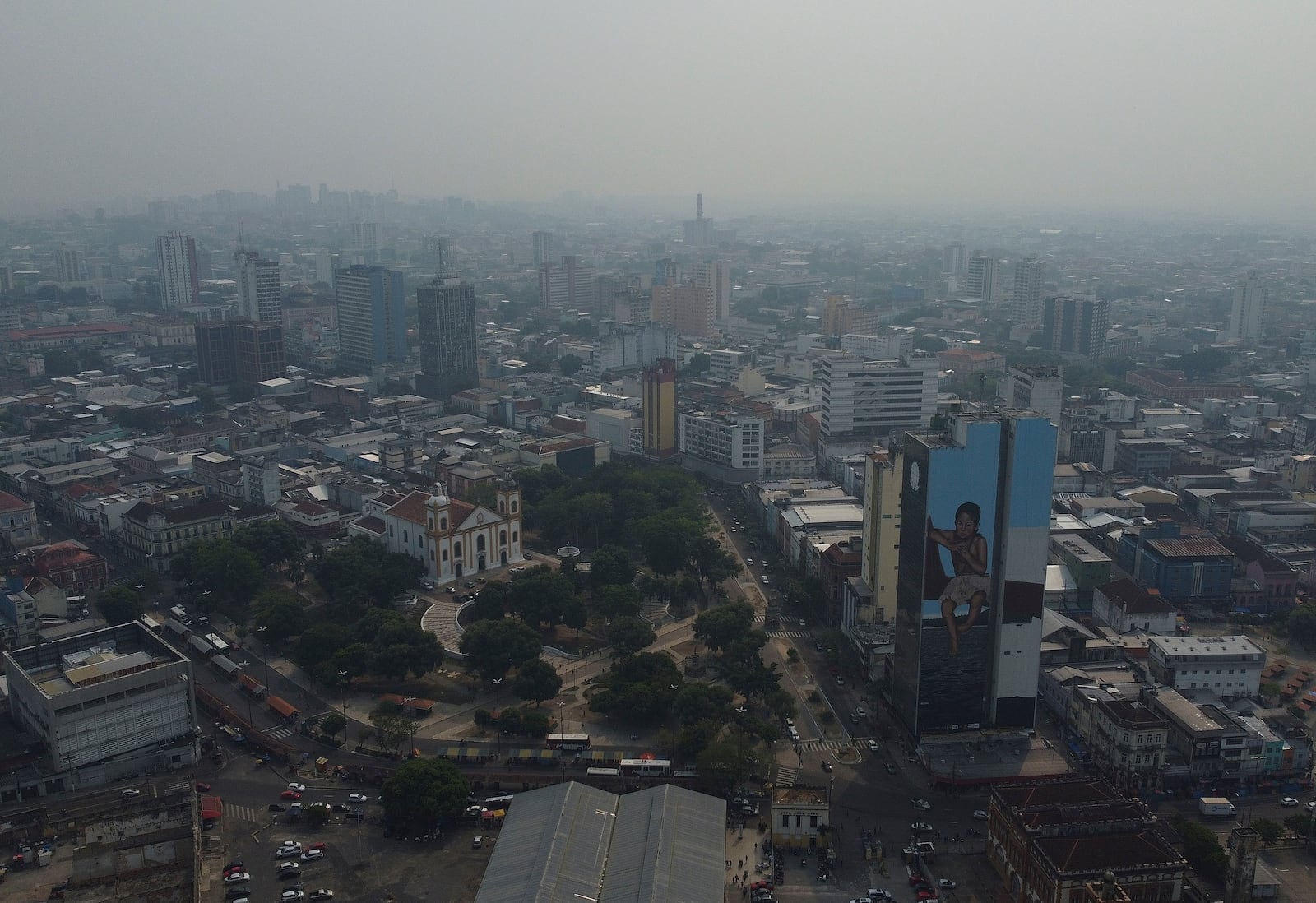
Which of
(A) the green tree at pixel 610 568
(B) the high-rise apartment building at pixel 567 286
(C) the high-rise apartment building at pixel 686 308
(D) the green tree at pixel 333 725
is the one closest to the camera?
(D) the green tree at pixel 333 725

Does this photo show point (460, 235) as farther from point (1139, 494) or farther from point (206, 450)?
point (1139, 494)

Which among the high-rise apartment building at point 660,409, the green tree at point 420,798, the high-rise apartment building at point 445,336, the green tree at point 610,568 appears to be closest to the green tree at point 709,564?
the green tree at point 610,568

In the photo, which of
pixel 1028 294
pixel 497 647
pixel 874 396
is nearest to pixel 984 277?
pixel 1028 294

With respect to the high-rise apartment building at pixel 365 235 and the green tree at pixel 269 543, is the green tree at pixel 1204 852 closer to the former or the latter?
the green tree at pixel 269 543

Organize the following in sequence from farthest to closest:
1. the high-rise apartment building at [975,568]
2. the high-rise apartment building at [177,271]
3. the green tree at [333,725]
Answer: the high-rise apartment building at [177,271] → the green tree at [333,725] → the high-rise apartment building at [975,568]

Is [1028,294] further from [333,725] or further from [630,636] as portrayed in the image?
[333,725]
